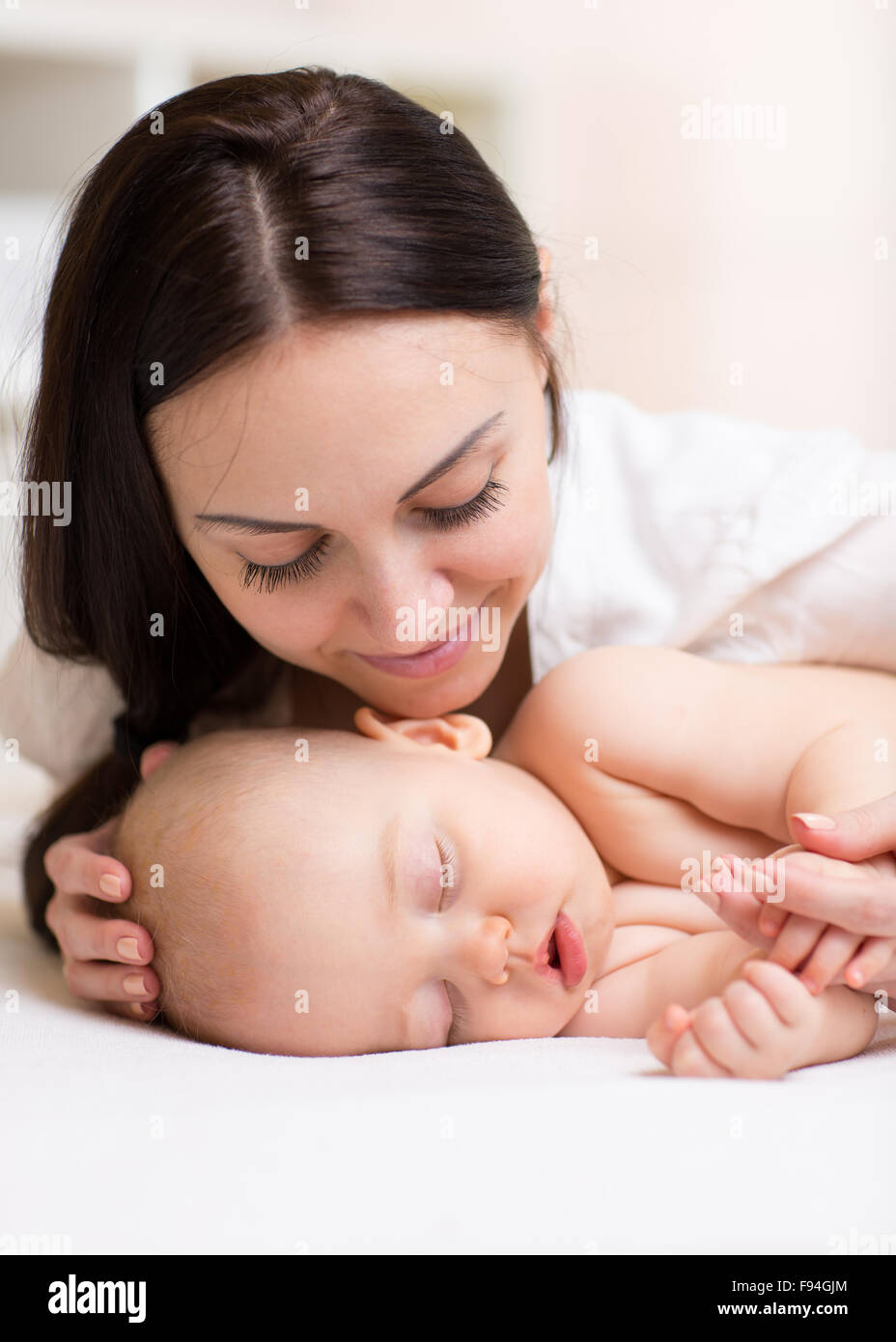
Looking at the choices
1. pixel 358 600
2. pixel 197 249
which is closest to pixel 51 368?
pixel 197 249

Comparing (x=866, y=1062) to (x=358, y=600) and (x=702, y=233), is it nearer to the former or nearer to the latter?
(x=358, y=600)

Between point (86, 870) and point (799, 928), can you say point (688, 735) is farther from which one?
point (86, 870)

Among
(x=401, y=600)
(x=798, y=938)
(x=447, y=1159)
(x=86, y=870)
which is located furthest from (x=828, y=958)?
(x=86, y=870)

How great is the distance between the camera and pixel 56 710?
1600 mm

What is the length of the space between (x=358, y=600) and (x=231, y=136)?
421 millimetres

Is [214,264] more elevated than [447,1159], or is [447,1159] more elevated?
[214,264]

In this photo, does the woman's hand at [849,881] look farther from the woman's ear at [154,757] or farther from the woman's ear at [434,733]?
the woman's ear at [154,757]

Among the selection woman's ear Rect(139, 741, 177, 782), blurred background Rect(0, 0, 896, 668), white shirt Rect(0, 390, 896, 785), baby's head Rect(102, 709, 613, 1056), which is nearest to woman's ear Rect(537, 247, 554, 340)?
white shirt Rect(0, 390, 896, 785)

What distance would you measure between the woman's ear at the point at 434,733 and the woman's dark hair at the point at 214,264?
0.87 feet

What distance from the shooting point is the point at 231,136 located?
107 cm

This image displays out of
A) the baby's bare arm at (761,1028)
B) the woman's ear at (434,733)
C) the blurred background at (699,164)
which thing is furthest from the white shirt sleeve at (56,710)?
the blurred background at (699,164)

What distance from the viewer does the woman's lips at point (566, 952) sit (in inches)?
A: 41.6

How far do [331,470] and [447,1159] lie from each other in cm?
53

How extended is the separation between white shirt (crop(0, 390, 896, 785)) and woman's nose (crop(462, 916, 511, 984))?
522 mm
